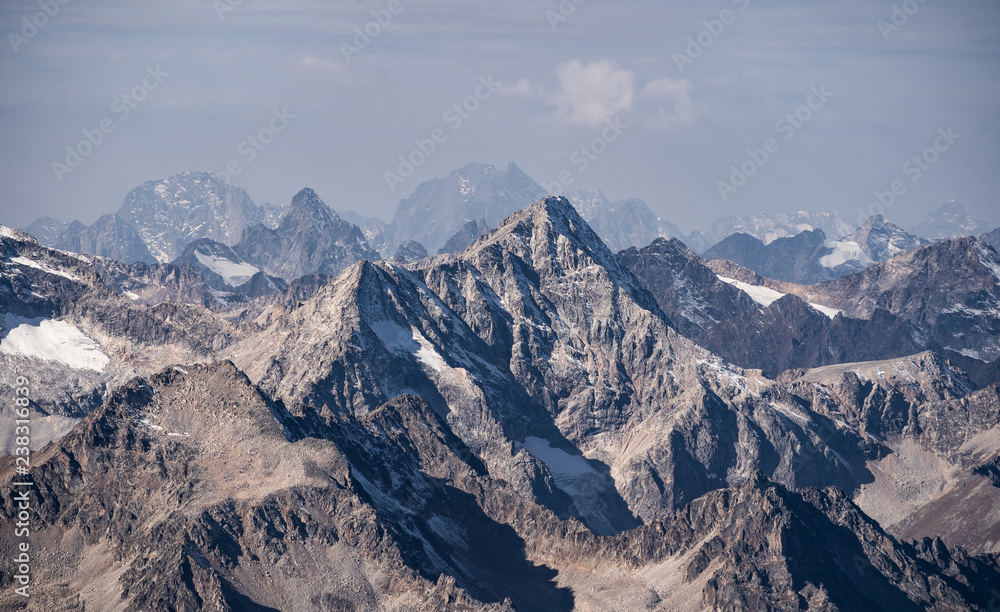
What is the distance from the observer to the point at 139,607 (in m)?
200
